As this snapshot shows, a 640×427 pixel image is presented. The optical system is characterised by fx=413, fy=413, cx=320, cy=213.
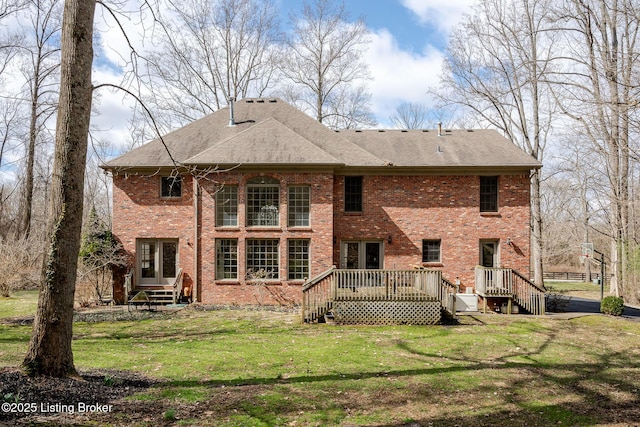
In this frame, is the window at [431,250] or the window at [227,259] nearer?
the window at [227,259]

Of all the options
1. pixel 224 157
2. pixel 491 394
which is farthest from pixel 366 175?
pixel 491 394

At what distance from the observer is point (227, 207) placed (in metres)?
17.0

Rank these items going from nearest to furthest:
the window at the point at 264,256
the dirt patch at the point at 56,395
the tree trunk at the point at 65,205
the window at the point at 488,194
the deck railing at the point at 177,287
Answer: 1. the dirt patch at the point at 56,395
2. the tree trunk at the point at 65,205
3. the deck railing at the point at 177,287
4. the window at the point at 264,256
5. the window at the point at 488,194

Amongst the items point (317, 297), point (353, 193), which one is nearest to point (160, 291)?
point (317, 297)

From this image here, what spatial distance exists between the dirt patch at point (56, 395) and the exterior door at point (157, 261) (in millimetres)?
10744

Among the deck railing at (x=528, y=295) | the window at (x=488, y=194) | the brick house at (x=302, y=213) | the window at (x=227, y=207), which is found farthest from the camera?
the window at (x=488, y=194)

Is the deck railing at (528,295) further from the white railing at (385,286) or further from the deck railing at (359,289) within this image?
the white railing at (385,286)

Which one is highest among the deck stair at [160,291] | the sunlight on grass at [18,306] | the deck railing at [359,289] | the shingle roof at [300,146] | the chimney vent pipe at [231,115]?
the chimney vent pipe at [231,115]

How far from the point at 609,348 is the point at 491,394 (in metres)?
6.04

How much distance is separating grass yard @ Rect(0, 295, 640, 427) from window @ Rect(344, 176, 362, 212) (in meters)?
6.55

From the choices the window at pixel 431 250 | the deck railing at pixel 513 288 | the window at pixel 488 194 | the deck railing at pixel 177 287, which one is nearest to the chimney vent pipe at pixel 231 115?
the deck railing at pixel 177 287

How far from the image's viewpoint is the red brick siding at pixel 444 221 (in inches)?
700

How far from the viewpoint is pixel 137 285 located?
57.0ft

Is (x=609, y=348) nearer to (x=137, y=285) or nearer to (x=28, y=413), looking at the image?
(x=28, y=413)
